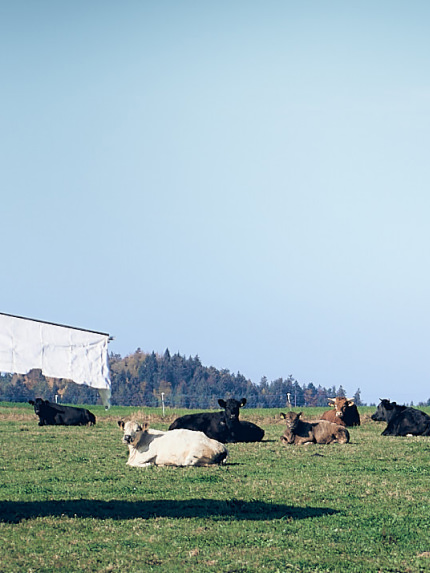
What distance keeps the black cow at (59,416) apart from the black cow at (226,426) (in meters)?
11.4

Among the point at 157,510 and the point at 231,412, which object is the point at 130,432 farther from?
the point at 231,412

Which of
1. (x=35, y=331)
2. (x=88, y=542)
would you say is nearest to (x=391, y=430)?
(x=35, y=331)

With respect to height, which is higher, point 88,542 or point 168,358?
point 168,358

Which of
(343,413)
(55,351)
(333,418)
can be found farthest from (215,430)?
(55,351)

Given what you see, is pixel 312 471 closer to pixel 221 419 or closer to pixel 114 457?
pixel 114 457

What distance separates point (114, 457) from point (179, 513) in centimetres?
867

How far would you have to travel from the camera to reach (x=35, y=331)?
3397 centimetres

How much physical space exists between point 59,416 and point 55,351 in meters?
3.92

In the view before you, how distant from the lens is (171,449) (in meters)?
18.2

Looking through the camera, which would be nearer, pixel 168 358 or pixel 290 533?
pixel 290 533

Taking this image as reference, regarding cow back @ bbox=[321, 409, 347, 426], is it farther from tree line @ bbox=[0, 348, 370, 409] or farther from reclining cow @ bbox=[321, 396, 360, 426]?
tree line @ bbox=[0, 348, 370, 409]

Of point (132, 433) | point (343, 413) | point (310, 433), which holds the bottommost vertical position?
point (310, 433)

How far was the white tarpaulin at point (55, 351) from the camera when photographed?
3344cm

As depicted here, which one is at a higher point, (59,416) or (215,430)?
(59,416)
